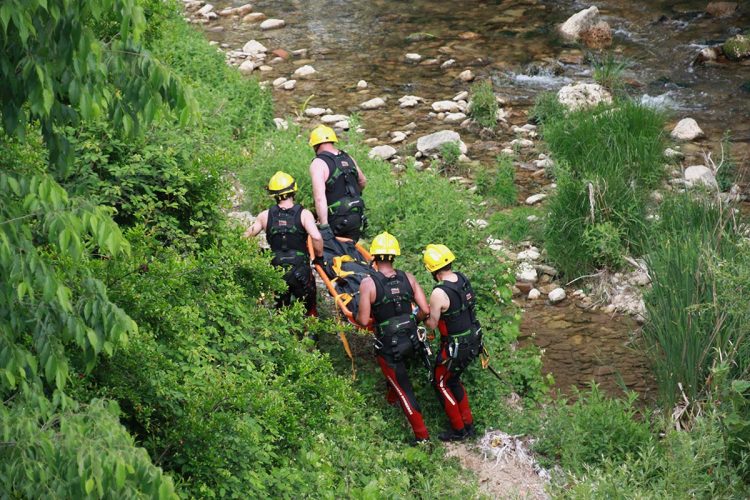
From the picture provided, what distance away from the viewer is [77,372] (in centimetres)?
488

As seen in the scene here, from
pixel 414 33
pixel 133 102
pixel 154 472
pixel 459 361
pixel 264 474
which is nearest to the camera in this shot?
pixel 154 472

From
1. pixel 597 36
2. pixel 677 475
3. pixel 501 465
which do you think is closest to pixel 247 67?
pixel 597 36

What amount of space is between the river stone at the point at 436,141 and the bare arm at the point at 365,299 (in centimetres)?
593

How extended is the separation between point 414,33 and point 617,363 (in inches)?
421

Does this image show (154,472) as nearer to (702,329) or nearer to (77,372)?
(77,372)

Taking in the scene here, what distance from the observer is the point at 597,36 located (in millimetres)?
16719

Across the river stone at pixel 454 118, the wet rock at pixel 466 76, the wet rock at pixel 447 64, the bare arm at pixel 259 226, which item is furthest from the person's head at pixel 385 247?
the wet rock at pixel 447 64

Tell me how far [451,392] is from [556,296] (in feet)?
9.82

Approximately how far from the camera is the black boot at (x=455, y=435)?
704 centimetres

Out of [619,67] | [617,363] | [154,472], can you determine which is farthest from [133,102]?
[619,67]

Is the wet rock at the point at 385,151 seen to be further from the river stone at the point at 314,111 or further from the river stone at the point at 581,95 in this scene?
the river stone at the point at 581,95

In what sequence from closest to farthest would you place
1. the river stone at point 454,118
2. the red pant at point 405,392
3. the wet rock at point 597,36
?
the red pant at point 405,392 < the river stone at point 454,118 < the wet rock at point 597,36

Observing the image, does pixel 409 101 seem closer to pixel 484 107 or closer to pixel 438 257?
pixel 484 107

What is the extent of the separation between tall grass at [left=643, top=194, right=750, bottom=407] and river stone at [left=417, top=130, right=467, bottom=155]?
16.5ft
